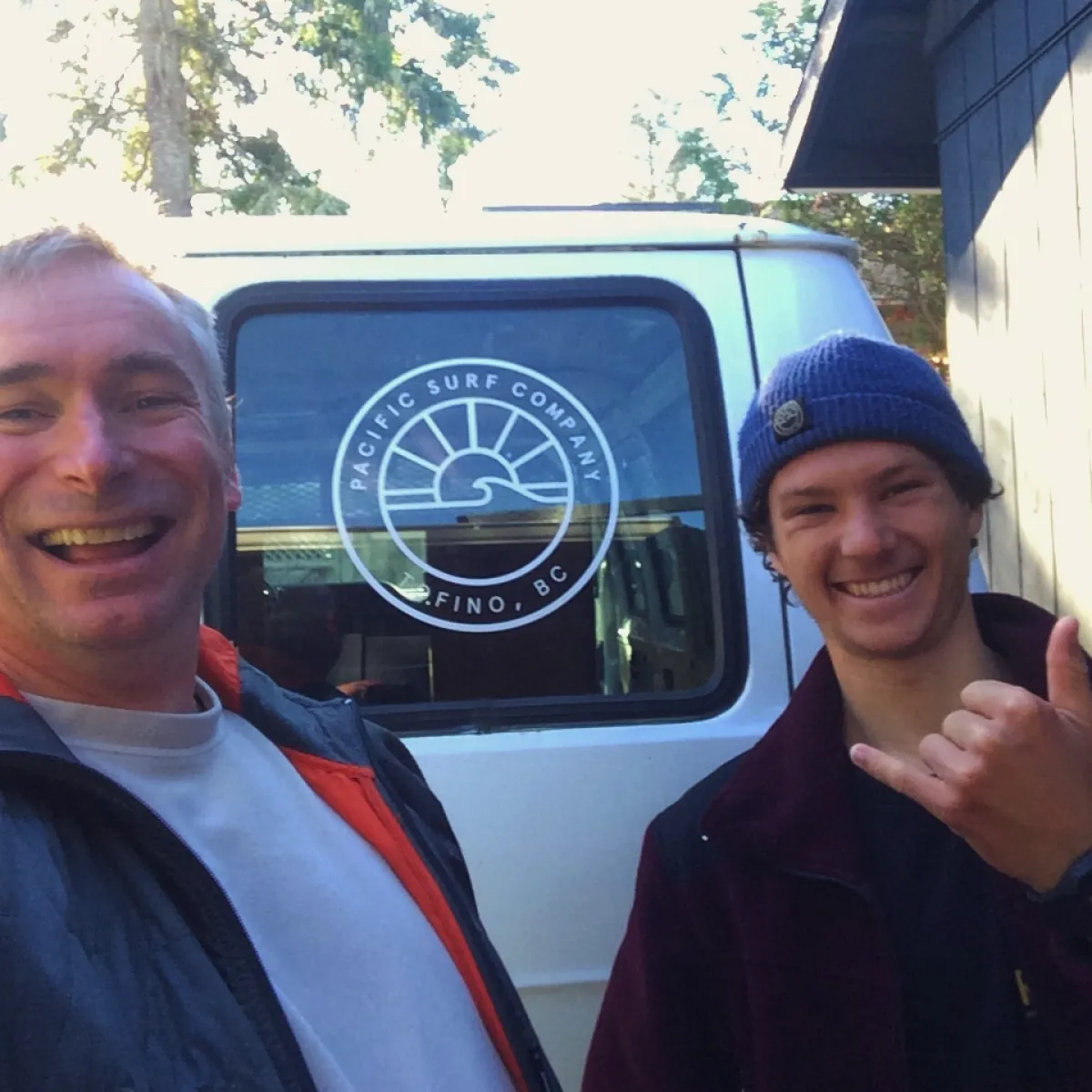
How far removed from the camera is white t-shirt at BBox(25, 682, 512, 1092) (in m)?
1.13

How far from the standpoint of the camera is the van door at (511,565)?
1905 mm

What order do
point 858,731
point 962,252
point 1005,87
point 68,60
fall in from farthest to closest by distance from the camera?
point 68,60 < point 962,252 < point 1005,87 < point 858,731

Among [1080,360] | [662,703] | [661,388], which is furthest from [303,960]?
[1080,360]

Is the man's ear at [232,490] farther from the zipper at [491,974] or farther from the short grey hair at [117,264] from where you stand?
the zipper at [491,974]

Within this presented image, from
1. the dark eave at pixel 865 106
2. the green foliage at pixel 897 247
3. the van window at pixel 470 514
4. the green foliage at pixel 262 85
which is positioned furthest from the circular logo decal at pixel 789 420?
the green foliage at pixel 262 85

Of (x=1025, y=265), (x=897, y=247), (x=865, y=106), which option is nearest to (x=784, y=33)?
(x=897, y=247)

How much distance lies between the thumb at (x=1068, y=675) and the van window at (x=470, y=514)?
0.83 m

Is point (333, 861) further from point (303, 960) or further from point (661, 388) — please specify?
point (661, 388)

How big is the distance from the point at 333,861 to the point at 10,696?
40cm

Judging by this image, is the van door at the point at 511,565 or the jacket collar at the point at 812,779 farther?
the van door at the point at 511,565

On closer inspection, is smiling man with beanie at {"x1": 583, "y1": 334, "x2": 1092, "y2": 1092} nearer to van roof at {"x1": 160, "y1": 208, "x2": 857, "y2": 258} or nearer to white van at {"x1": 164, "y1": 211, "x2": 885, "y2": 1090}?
white van at {"x1": 164, "y1": 211, "x2": 885, "y2": 1090}

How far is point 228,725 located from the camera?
137 centimetres

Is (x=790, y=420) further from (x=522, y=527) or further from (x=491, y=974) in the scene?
(x=491, y=974)

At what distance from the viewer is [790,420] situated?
1.47m
